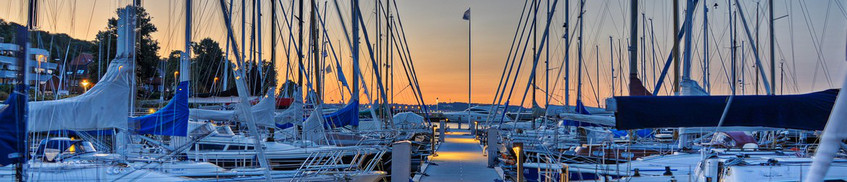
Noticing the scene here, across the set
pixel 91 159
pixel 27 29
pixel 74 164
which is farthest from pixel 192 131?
pixel 27 29

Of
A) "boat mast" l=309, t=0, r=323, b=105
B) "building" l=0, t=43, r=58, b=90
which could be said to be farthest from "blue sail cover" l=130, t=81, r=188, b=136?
"boat mast" l=309, t=0, r=323, b=105

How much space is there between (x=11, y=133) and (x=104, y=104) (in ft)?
11.1

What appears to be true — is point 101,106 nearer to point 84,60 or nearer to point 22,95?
point 22,95

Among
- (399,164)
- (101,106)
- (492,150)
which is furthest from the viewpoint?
(492,150)

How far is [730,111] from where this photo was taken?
8883 millimetres

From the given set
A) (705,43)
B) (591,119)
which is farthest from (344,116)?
(705,43)

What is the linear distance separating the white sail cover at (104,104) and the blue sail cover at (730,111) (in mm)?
7279

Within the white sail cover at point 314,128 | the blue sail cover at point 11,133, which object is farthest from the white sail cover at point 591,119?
the blue sail cover at point 11,133

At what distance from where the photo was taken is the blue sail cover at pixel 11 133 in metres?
6.40

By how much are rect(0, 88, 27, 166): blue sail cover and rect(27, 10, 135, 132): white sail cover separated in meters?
3.24

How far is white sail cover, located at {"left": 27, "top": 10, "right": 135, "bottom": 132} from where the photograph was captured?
968cm

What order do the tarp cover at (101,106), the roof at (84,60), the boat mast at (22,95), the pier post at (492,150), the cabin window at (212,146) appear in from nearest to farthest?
the boat mast at (22,95)
the tarp cover at (101,106)
the roof at (84,60)
the cabin window at (212,146)
the pier post at (492,150)

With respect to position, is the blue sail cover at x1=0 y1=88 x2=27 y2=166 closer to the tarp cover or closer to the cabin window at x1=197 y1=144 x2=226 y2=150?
the tarp cover

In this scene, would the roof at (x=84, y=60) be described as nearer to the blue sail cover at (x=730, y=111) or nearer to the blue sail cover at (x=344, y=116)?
the blue sail cover at (x=344, y=116)
